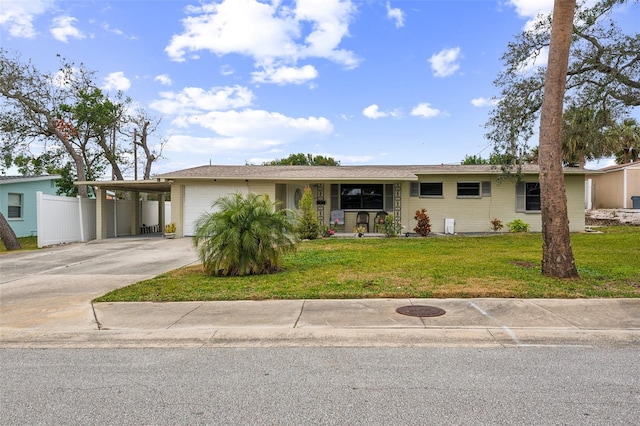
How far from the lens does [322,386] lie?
3883 millimetres

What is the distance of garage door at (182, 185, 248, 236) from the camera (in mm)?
18984

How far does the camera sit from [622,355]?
4664 mm

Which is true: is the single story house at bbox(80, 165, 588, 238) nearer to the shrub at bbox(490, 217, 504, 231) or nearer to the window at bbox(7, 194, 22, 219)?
the shrub at bbox(490, 217, 504, 231)

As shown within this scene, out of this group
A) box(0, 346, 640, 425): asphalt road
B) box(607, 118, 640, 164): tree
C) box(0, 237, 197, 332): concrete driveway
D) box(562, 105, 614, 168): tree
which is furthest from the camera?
box(607, 118, 640, 164): tree

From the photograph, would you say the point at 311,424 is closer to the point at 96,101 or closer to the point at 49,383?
the point at 49,383

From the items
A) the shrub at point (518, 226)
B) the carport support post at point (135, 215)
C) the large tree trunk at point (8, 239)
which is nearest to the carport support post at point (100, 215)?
the carport support post at point (135, 215)

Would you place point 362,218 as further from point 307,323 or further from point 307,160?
point 307,160

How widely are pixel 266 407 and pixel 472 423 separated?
1.58m

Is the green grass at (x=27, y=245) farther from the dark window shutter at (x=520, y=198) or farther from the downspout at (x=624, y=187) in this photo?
the downspout at (x=624, y=187)

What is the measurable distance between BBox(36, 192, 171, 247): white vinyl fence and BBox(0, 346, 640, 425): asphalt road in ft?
45.8

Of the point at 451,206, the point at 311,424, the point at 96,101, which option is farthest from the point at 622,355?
the point at 96,101

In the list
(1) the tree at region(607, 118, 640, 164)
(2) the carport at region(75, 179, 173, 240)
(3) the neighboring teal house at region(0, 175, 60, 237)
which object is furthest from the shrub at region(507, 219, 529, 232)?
(3) the neighboring teal house at region(0, 175, 60, 237)

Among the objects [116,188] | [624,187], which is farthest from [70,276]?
[624,187]

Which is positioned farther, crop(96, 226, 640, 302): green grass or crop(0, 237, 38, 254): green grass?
crop(0, 237, 38, 254): green grass
